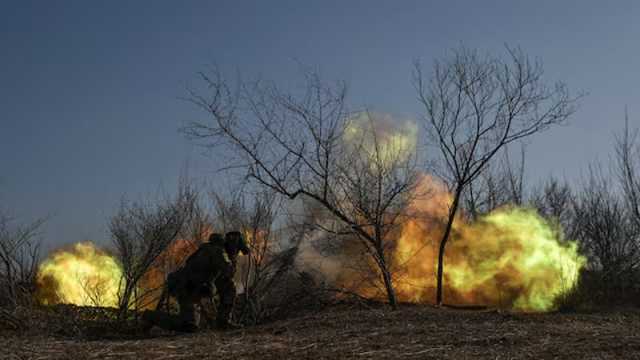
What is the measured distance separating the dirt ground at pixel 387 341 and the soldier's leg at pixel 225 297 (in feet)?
2.90

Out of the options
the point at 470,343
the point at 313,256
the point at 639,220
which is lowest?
the point at 470,343

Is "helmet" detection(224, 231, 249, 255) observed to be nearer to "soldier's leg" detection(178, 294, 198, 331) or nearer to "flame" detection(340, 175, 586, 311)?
"soldier's leg" detection(178, 294, 198, 331)

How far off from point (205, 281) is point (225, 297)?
52cm

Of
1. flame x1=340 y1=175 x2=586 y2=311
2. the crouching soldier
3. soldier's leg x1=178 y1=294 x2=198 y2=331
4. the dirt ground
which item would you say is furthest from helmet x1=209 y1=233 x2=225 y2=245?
flame x1=340 y1=175 x2=586 y2=311

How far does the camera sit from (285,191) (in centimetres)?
1395

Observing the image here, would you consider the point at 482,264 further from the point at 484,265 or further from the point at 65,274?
the point at 65,274

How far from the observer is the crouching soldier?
1084 centimetres

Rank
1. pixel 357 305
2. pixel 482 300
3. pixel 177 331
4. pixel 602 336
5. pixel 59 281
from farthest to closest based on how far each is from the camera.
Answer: pixel 59 281
pixel 482 300
pixel 357 305
pixel 177 331
pixel 602 336

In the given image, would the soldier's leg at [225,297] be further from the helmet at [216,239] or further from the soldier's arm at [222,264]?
the helmet at [216,239]

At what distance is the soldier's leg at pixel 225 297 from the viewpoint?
36.7ft

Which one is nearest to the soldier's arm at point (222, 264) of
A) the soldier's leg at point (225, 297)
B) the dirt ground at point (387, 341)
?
the soldier's leg at point (225, 297)

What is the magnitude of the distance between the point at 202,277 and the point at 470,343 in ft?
15.8

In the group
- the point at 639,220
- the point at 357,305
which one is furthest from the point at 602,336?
the point at 639,220

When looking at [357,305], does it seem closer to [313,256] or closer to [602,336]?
[313,256]
